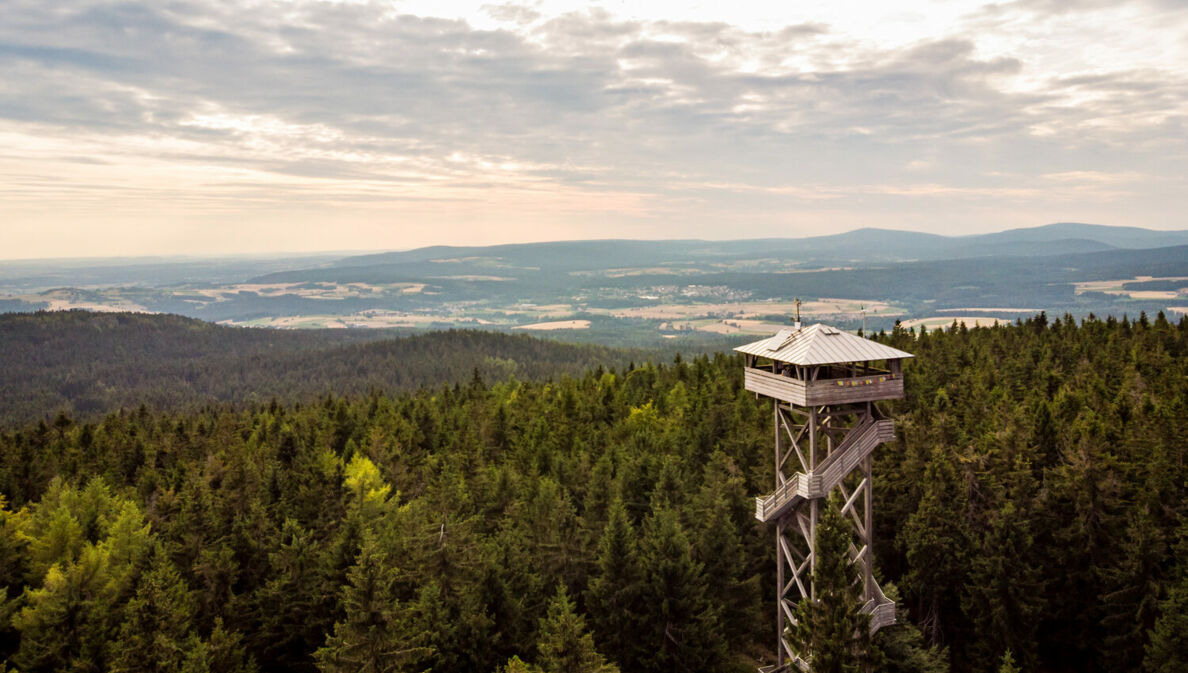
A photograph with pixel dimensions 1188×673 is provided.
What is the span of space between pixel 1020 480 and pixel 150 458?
6580 cm

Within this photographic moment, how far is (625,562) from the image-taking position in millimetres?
32594

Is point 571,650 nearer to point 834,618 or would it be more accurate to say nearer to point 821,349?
point 834,618

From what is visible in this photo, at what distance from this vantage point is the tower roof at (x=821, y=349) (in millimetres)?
27891

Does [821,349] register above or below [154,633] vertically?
above

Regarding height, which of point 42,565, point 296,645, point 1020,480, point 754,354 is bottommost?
point 296,645

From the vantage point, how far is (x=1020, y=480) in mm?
36750

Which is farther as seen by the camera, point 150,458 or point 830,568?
point 150,458

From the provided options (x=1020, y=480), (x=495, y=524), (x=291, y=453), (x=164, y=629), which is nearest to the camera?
(x=164, y=629)

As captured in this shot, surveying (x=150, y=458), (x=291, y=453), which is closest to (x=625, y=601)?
(x=291, y=453)

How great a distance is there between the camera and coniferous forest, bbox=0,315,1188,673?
93.4ft

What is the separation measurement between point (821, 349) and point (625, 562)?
42.1ft

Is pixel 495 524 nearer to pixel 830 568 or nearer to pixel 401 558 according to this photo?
pixel 401 558

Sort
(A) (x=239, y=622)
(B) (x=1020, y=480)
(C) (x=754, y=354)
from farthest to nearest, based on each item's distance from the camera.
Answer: (B) (x=1020, y=480), (A) (x=239, y=622), (C) (x=754, y=354)

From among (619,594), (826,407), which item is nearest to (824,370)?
(826,407)
